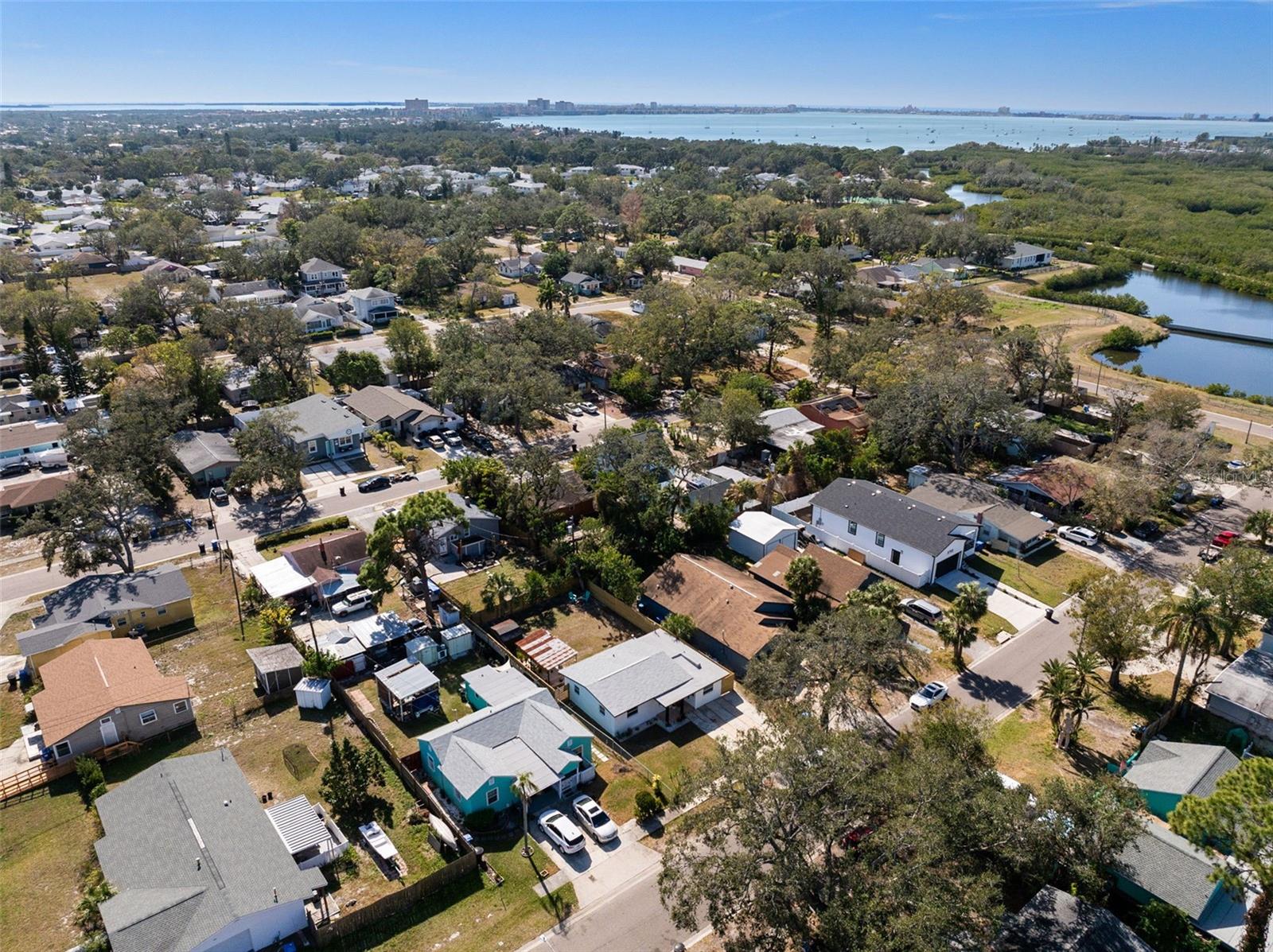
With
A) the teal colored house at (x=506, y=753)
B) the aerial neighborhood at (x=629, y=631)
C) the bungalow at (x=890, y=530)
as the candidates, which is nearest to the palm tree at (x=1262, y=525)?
the aerial neighborhood at (x=629, y=631)

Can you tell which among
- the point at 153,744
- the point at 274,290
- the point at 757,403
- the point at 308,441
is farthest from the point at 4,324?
the point at 757,403

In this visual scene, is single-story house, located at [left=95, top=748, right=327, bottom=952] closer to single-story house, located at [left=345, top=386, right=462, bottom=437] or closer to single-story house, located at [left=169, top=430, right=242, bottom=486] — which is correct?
single-story house, located at [left=169, top=430, right=242, bottom=486]

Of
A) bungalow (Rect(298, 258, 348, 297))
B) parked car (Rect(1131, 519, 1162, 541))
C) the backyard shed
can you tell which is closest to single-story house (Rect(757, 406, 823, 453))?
parked car (Rect(1131, 519, 1162, 541))

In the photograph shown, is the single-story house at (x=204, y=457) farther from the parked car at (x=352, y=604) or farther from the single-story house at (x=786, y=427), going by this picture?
the single-story house at (x=786, y=427)

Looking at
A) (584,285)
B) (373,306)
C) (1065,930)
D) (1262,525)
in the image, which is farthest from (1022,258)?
(1065,930)

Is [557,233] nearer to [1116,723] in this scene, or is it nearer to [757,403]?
[757,403]
